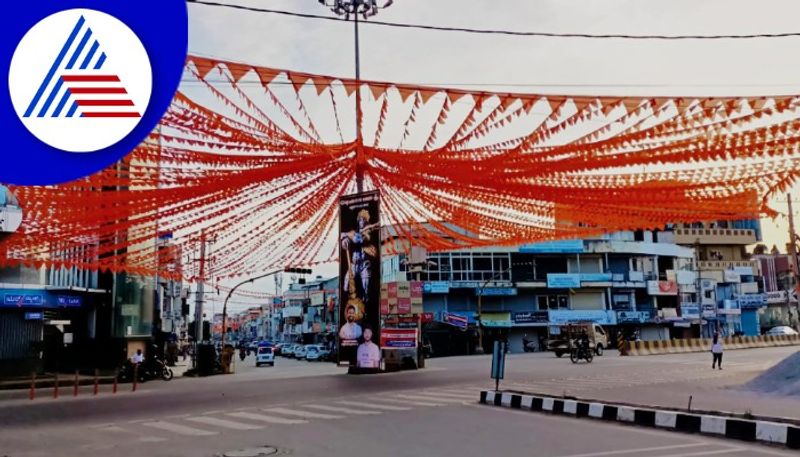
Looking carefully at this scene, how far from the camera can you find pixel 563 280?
5503cm

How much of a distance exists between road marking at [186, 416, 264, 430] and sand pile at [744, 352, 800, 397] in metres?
11.5

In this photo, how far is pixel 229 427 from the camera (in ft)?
38.7

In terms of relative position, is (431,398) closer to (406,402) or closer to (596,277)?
(406,402)

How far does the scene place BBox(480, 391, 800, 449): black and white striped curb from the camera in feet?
29.7

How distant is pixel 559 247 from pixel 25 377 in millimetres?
40078

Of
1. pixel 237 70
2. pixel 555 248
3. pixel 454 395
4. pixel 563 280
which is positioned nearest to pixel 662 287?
pixel 563 280

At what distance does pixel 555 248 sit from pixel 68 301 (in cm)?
3800

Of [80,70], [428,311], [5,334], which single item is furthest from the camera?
[428,311]

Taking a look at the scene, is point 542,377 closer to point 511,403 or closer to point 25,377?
point 511,403

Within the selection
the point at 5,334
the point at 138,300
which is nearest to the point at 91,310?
the point at 138,300

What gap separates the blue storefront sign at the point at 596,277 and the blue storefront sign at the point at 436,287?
1161 cm

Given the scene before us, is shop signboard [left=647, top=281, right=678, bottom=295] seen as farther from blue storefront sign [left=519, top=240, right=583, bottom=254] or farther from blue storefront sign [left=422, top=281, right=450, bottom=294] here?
blue storefront sign [left=422, top=281, right=450, bottom=294]

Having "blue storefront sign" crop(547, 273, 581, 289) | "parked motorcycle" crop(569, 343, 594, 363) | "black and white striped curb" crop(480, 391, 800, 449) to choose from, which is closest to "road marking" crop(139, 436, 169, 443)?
"black and white striped curb" crop(480, 391, 800, 449)

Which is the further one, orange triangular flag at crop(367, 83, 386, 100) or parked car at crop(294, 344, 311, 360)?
parked car at crop(294, 344, 311, 360)
